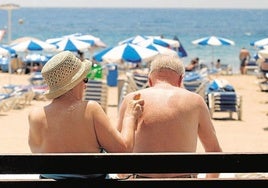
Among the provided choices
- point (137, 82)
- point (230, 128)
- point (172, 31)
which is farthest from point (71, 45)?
point (172, 31)

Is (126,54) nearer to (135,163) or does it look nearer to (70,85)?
(70,85)

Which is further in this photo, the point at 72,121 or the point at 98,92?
the point at 98,92

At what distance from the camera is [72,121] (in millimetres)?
3066

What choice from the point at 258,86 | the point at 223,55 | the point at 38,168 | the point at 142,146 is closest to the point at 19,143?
the point at 142,146

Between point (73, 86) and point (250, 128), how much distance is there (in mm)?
8461

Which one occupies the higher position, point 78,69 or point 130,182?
point 78,69

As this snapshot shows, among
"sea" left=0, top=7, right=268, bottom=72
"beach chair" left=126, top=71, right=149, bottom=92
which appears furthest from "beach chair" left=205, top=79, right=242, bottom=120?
"sea" left=0, top=7, right=268, bottom=72

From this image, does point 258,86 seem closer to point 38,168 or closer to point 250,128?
point 250,128

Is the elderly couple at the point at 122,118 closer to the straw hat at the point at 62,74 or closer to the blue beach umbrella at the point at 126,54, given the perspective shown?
the straw hat at the point at 62,74

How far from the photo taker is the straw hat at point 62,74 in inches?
124

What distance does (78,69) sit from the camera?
10.5ft

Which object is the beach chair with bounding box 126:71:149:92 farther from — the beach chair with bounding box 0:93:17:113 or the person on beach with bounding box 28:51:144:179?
the person on beach with bounding box 28:51:144:179

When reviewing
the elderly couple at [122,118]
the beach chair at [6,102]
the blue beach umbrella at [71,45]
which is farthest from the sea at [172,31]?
the elderly couple at [122,118]

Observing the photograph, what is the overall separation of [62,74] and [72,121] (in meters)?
0.26
